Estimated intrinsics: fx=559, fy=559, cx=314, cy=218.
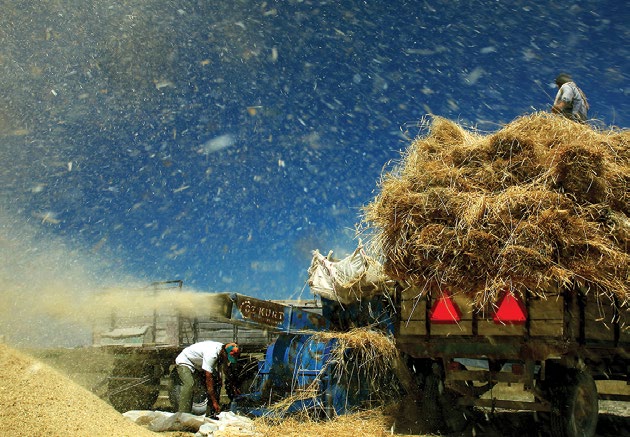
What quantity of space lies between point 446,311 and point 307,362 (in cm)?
324

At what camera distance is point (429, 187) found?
517cm

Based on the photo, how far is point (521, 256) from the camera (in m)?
4.48

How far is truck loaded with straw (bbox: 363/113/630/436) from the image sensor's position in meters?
4.51

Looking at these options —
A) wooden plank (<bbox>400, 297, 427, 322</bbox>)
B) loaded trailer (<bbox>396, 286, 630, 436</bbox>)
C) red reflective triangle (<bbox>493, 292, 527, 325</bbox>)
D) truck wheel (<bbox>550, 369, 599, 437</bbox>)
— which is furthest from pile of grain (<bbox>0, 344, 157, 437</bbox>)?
truck wheel (<bbox>550, 369, 599, 437</bbox>)

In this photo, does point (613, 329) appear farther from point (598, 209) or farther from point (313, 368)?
point (313, 368)

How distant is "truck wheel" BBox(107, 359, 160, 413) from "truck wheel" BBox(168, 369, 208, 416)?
57cm

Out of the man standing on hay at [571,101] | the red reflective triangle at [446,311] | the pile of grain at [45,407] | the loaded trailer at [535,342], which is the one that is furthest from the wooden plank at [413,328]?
the man standing on hay at [571,101]

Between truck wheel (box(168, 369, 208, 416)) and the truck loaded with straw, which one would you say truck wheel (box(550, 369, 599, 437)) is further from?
truck wheel (box(168, 369, 208, 416))

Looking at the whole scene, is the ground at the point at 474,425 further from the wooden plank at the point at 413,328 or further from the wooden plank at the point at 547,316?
the wooden plank at the point at 547,316

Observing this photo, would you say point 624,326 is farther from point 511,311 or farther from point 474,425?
point 474,425

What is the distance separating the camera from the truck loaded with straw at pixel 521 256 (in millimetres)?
4508

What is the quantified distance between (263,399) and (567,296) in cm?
494

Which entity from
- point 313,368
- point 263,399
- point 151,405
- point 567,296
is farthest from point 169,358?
point 567,296

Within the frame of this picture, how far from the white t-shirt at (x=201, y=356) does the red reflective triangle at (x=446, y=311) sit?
4.56 m
